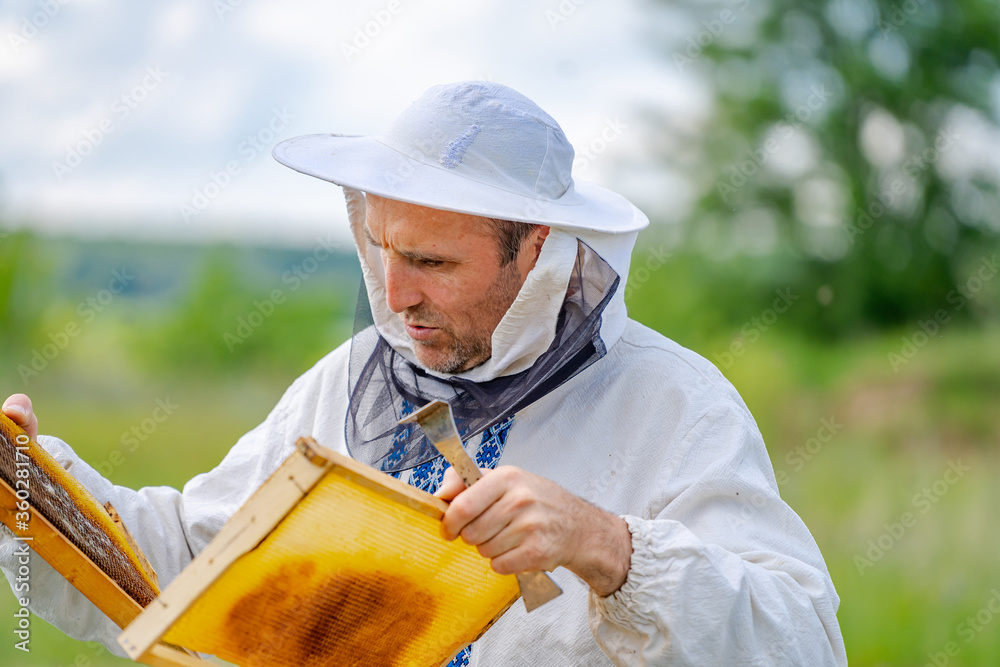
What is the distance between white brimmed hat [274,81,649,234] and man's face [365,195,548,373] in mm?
99

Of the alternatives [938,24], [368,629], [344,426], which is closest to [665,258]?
[938,24]

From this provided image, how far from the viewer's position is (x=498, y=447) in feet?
7.29

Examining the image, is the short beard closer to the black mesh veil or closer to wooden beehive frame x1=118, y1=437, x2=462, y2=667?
the black mesh veil

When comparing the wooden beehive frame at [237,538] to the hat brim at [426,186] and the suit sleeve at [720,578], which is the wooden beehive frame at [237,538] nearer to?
the suit sleeve at [720,578]

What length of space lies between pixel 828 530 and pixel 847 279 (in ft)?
16.7

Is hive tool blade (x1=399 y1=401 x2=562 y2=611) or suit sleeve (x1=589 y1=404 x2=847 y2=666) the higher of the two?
hive tool blade (x1=399 y1=401 x2=562 y2=611)

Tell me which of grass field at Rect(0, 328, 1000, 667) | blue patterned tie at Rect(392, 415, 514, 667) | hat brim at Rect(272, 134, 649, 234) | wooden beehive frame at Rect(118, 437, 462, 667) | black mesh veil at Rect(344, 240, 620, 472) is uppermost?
hat brim at Rect(272, 134, 649, 234)

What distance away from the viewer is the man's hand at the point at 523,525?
1.46 meters

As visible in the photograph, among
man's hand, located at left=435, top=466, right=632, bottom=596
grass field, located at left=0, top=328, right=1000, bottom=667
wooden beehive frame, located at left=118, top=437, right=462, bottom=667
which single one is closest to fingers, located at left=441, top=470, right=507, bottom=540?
man's hand, located at left=435, top=466, right=632, bottom=596

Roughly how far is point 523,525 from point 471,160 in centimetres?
98

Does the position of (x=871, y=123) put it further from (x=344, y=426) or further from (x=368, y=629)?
(x=368, y=629)

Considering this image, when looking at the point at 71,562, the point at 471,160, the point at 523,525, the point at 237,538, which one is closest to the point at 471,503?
the point at 523,525

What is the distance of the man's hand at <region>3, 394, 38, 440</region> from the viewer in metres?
1.94

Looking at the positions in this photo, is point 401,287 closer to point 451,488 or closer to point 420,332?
point 420,332
